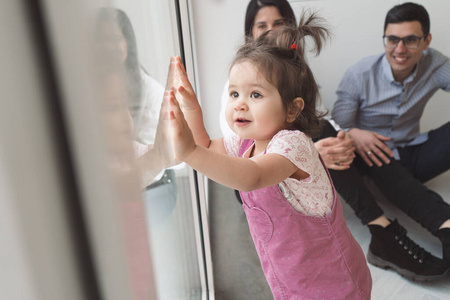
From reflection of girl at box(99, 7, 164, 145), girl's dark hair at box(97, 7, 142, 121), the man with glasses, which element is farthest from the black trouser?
girl's dark hair at box(97, 7, 142, 121)

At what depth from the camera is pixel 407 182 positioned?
1632mm

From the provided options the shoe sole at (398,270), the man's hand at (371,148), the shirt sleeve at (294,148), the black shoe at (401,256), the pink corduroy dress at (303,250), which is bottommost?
the shoe sole at (398,270)

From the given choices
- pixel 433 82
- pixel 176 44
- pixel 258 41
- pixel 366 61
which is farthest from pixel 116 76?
pixel 433 82

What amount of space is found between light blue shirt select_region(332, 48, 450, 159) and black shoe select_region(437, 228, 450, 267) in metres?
0.51

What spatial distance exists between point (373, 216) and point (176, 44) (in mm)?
1061

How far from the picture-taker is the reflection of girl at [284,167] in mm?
613

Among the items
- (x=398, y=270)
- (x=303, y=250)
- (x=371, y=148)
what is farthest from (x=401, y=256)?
(x=303, y=250)

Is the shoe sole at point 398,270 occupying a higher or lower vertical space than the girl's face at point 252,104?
lower

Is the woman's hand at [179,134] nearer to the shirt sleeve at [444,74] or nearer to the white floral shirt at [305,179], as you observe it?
the white floral shirt at [305,179]

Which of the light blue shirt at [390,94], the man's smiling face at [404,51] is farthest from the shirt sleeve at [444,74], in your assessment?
the man's smiling face at [404,51]

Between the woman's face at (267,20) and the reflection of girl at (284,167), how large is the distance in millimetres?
808

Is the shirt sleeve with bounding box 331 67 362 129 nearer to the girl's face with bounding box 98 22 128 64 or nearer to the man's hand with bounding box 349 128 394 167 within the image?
the man's hand with bounding box 349 128 394 167

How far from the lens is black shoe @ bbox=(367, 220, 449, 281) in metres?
1.35

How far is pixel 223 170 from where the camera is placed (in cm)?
51
